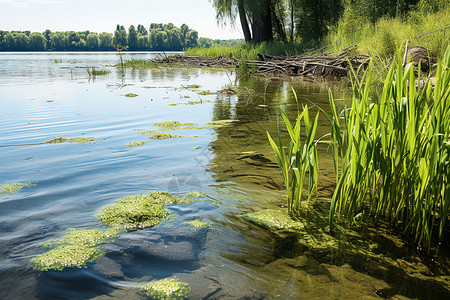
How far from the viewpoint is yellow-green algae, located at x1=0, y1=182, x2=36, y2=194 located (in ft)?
7.91

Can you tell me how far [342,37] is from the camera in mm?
12336

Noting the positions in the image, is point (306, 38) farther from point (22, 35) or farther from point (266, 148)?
point (22, 35)

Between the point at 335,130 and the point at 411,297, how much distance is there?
34.0 inches

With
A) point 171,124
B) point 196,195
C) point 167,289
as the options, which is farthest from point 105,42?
point 167,289

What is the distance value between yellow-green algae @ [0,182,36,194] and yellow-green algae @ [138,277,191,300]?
1.47 m

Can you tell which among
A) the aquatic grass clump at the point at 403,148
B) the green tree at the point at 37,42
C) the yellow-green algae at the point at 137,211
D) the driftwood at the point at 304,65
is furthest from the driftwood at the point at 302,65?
the green tree at the point at 37,42

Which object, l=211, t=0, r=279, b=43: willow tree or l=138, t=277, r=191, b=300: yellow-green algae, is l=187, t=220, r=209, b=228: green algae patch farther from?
l=211, t=0, r=279, b=43: willow tree

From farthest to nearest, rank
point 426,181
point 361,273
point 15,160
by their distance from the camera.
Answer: point 15,160, point 426,181, point 361,273

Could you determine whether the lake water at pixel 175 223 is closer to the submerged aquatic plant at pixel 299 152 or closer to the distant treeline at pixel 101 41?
the submerged aquatic plant at pixel 299 152

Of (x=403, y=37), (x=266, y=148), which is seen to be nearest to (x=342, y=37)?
(x=403, y=37)

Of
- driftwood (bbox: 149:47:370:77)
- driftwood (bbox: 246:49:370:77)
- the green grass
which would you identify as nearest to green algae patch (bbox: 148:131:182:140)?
the green grass

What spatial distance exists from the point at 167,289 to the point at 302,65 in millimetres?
10551

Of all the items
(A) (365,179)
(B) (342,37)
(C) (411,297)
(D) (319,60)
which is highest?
(B) (342,37)

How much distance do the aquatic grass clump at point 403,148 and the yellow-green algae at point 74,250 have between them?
1.18 meters
